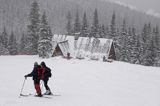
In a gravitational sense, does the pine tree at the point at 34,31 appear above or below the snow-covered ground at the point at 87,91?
above

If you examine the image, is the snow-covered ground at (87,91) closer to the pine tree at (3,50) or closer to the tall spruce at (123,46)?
the tall spruce at (123,46)

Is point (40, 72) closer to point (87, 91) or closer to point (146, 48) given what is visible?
point (87, 91)

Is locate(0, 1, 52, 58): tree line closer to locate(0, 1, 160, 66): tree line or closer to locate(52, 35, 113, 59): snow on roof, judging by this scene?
locate(0, 1, 160, 66): tree line

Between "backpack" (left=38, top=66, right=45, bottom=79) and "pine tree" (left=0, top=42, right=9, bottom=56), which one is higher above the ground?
"backpack" (left=38, top=66, right=45, bottom=79)

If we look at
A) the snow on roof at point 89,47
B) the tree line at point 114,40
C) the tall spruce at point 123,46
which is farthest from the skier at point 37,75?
the tall spruce at point 123,46

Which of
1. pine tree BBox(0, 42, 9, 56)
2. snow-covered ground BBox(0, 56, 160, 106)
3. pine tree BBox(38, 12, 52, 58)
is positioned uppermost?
pine tree BBox(38, 12, 52, 58)

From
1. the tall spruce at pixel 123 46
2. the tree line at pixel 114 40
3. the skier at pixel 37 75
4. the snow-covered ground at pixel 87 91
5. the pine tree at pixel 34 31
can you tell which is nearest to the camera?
the snow-covered ground at pixel 87 91

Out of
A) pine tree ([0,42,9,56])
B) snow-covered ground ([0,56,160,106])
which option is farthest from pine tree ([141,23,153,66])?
snow-covered ground ([0,56,160,106])

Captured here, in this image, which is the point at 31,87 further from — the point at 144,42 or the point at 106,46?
the point at 144,42

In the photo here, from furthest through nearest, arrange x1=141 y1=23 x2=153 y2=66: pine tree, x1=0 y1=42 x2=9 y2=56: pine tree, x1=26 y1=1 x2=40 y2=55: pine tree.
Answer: x1=0 y1=42 x2=9 y2=56: pine tree → x1=141 y1=23 x2=153 y2=66: pine tree → x1=26 y1=1 x2=40 y2=55: pine tree

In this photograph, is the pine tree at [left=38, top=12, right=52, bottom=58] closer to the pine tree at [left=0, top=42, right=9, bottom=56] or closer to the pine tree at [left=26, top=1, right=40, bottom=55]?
the pine tree at [left=26, top=1, right=40, bottom=55]

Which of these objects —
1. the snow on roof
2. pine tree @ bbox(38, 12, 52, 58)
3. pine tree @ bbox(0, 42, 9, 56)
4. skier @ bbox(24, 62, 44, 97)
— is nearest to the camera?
skier @ bbox(24, 62, 44, 97)

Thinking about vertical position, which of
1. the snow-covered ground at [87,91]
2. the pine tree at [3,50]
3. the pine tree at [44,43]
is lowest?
the pine tree at [3,50]

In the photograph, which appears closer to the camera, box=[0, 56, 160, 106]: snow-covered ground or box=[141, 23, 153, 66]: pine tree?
box=[0, 56, 160, 106]: snow-covered ground
